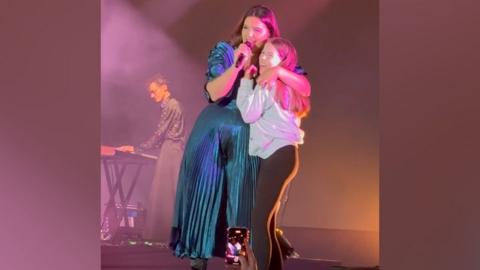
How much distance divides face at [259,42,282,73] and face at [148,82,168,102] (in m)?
0.47

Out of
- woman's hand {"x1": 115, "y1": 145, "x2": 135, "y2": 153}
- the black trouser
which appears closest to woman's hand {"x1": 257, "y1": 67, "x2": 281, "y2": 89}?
the black trouser

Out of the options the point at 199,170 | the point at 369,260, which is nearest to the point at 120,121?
the point at 199,170

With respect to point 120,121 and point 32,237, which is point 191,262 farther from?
point 32,237

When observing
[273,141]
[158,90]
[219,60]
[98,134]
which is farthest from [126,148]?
[98,134]

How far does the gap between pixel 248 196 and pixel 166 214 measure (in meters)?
0.41

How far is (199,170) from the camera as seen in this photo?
2707 millimetres

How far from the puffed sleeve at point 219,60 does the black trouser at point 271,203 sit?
0.42 m

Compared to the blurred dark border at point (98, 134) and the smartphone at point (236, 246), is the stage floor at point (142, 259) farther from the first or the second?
the blurred dark border at point (98, 134)

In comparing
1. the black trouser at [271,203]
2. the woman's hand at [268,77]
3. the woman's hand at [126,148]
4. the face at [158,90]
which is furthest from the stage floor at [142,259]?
the woman's hand at [268,77]

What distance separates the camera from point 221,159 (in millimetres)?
2672

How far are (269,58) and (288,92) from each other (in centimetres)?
17

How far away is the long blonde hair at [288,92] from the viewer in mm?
2547

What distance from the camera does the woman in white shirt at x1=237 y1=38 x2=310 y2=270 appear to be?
2539 mm

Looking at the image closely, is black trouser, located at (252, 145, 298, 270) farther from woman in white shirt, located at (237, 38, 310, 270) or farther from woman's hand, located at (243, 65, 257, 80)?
woman's hand, located at (243, 65, 257, 80)
